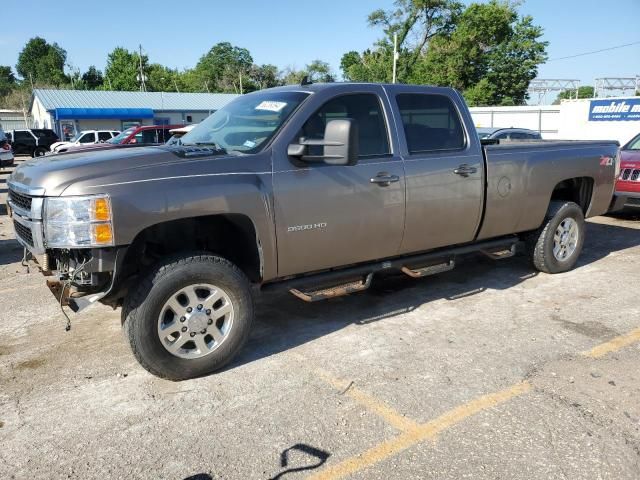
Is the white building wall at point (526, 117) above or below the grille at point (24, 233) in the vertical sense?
above

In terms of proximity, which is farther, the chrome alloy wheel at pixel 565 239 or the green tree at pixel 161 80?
the green tree at pixel 161 80

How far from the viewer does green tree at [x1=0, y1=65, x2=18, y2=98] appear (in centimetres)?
9581

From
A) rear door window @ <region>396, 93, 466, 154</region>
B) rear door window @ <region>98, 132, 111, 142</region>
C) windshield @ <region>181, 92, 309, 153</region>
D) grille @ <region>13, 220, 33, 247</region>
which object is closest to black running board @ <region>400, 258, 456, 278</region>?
rear door window @ <region>396, 93, 466, 154</region>

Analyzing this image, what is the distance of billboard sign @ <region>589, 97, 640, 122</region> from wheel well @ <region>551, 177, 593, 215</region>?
1892 cm

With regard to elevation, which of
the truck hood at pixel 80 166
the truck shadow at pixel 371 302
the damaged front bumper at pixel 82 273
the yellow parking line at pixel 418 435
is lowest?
the yellow parking line at pixel 418 435

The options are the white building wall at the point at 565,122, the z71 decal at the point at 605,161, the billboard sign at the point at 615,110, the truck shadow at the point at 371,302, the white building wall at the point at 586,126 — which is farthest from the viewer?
the white building wall at the point at 565,122

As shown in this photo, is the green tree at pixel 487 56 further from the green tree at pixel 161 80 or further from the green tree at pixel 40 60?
the green tree at pixel 40 60

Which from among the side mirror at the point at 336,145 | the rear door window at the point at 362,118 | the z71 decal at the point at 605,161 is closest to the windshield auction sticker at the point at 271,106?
the rear door window at the point at 362,118

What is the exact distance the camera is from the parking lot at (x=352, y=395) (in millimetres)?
2912

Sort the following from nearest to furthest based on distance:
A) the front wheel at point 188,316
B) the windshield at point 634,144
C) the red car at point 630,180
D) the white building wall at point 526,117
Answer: the front wheel at point 188,316
the red car at point 630,180
the windshield at point 634,144
the white building wall at point 526,117

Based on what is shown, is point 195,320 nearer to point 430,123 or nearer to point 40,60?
point 430,123

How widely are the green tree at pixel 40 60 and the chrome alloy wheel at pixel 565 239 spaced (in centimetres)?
12239

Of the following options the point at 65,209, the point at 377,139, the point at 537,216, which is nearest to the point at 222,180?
the point at 65,209

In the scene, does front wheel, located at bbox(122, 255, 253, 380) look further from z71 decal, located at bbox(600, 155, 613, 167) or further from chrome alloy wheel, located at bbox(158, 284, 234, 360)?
z71 decal, located at bbox(600, 155, 613, 167)
